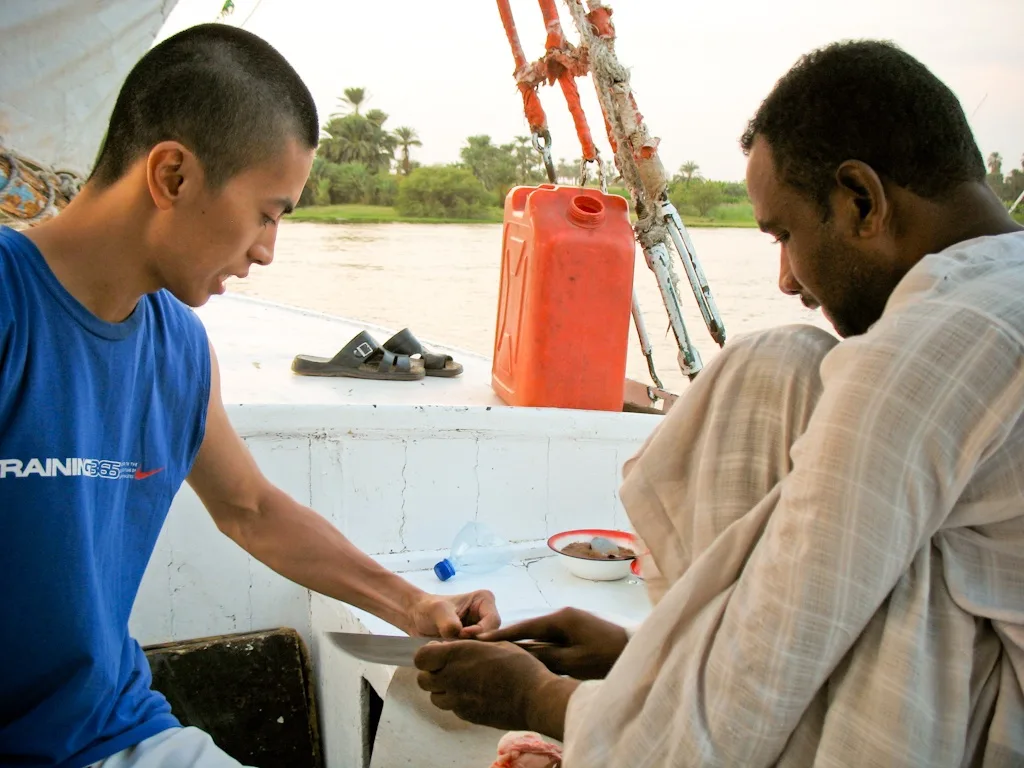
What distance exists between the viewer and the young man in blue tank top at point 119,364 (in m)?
1.30

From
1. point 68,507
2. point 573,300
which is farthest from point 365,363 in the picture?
point 68,507

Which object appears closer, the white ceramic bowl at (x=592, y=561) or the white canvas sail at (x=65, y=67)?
the white ceramic bowl at (x=592, y=561)

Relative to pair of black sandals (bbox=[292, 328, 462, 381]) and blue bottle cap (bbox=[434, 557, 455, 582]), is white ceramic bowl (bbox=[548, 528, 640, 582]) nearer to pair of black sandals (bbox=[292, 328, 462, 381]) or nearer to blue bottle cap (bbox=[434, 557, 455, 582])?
blue bottle cap (bbox=[434, 557, 455, 582])

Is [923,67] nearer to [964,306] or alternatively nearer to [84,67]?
[964,306]

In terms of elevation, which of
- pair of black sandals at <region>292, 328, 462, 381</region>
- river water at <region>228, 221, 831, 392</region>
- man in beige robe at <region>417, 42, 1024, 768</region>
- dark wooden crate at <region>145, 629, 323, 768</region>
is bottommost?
dark wooden crate at <region>145, 629, 323, 768</region>

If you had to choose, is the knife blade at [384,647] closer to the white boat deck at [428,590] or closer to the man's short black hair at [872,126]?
the white boat deck at [428,590]

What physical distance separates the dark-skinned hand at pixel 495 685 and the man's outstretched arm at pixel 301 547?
A: 9.6 inches

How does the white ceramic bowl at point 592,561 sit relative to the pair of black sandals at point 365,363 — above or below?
below

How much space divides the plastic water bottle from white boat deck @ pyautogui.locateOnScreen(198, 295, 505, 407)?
39 cm

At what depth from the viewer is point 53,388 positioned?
1307 mm

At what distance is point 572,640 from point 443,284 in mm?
11944

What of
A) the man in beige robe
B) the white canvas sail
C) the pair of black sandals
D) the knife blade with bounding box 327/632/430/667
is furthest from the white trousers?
the white canvas sail

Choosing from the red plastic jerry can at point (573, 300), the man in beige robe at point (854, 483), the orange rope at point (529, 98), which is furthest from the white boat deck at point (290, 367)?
the man in beige robe at point (854, 483)

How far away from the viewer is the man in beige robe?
0.88m
